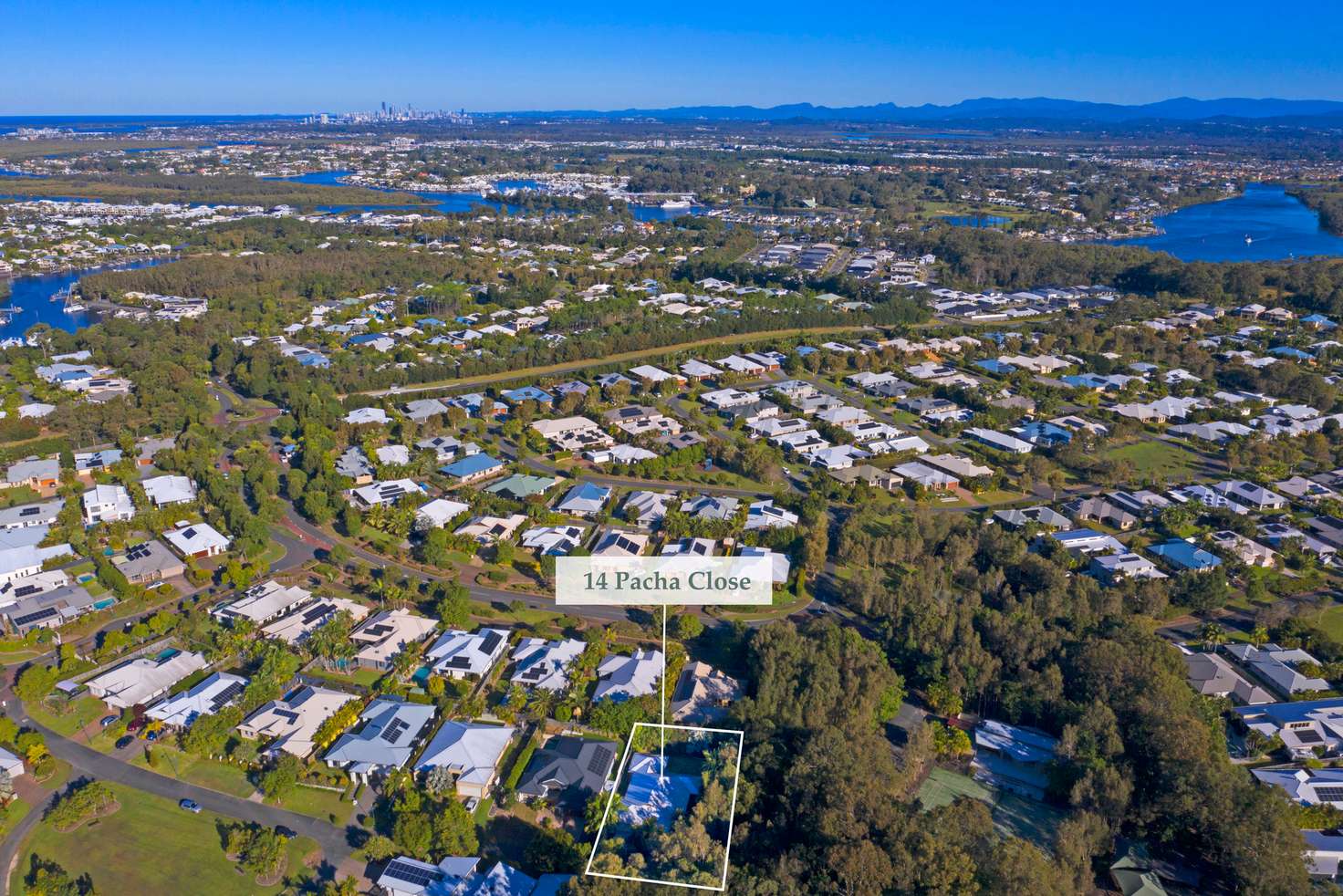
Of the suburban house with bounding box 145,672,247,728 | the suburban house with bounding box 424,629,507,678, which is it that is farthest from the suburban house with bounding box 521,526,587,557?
the suburban house with bounding box 145,672,247,728

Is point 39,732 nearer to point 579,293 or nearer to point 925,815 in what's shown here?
point 925,815

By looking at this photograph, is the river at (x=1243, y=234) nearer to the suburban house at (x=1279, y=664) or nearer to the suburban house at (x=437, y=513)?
the suburban house at (x=1279, y=664)

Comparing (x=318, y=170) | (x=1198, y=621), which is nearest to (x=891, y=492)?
(x=1198, y=621)

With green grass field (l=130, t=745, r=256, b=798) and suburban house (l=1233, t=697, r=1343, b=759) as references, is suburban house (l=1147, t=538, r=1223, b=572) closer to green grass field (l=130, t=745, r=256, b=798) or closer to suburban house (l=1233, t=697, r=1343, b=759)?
suburban house (l=1233, t=697, r=1343, b=759)

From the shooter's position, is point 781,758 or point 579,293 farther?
point 579,293

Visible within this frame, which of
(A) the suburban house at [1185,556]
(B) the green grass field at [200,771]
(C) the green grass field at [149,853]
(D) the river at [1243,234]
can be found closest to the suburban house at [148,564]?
(B) the green grass field at [200,771]
